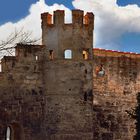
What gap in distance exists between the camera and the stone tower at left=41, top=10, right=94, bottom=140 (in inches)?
1159

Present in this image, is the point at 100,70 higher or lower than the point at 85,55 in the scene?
lower

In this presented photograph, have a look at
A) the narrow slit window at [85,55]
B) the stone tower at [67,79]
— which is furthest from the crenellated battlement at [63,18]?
the narrow slit window at [85,55]

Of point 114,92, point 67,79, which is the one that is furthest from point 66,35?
point 114,92

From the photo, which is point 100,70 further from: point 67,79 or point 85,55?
point 67,79

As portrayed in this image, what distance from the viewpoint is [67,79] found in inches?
1167

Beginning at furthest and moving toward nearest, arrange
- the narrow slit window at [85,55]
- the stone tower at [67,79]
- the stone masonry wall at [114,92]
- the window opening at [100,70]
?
the window opening at [100,70] < the stone masonry wall at [114,92] < the narrow slit window at [85,55] < the stone tower at [67,79]

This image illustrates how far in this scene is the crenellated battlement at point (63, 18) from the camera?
2973cm

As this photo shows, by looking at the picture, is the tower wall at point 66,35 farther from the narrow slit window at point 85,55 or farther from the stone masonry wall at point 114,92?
the stone masonry wall at point 114,92

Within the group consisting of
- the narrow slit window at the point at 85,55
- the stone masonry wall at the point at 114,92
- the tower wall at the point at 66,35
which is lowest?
the stone masonry wall at the point at 114,92

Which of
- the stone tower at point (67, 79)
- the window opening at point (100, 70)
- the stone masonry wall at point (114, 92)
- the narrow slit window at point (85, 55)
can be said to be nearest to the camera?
the stone tower at point (67, 79)

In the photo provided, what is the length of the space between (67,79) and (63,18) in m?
3.22

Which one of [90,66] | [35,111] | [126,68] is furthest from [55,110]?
[126,68]

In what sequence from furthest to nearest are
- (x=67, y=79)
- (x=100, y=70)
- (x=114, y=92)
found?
1. (x=114, y=92)
2. (x=100, y=70)
3. (x=67, y=79)

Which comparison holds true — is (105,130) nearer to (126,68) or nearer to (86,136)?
(86,136)
